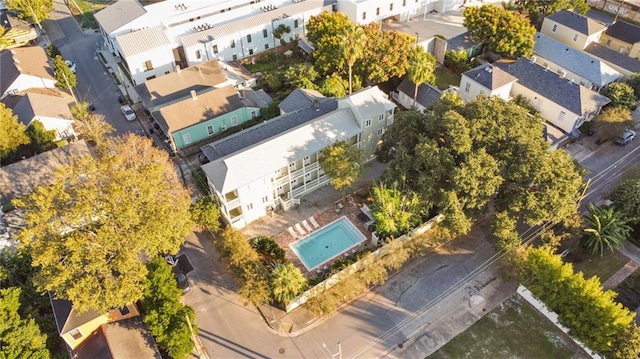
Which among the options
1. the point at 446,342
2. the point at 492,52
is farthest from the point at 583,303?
the point at 492,52

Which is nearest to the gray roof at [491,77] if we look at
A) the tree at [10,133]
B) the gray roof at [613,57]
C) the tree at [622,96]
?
the tree at [622,96]

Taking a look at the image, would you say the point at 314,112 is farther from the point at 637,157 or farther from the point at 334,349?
the point at 637,157

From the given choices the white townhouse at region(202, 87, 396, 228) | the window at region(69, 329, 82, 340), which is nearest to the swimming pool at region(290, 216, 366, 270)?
the white townhouse at region(202, 87, 396, 228)

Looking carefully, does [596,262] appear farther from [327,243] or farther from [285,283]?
[285,283]

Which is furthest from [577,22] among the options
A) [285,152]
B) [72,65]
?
[72,65]

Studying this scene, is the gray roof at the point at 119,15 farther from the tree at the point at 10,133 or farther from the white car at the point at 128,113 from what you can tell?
the tree at the point at 10,133

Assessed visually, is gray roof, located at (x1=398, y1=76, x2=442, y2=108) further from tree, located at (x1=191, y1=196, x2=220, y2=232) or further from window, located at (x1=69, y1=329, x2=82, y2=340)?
window, located at (x1=69, y1=329, x2=82, y2=340)
